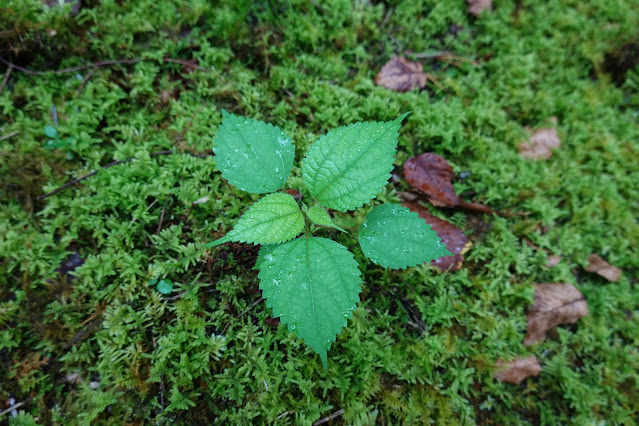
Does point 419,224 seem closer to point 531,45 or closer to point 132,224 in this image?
point 132,224

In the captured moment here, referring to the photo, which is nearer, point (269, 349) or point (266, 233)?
point (266, 233)

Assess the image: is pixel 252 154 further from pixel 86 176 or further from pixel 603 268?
pixel 603 268

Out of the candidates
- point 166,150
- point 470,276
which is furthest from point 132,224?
point 470,276

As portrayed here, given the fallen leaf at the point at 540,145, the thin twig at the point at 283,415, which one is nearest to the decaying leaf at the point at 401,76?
the fallen leaf at the point at 540,145

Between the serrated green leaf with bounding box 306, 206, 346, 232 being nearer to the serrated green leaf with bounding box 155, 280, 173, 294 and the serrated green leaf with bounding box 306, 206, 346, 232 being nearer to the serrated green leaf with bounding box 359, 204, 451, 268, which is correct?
the serrated green leaf with bounding box 359, 204, 451, 268

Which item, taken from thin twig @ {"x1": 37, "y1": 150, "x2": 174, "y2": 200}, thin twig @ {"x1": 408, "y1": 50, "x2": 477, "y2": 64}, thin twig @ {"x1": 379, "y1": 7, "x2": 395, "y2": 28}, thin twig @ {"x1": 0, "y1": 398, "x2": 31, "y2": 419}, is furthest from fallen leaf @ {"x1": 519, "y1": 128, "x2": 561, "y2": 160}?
thin twig @ {"x1": 0, "y1": 398, "x2": 31, "y2": 419}

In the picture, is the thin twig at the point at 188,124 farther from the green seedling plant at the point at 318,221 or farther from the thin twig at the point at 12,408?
the thin twig at the point at 12,408
